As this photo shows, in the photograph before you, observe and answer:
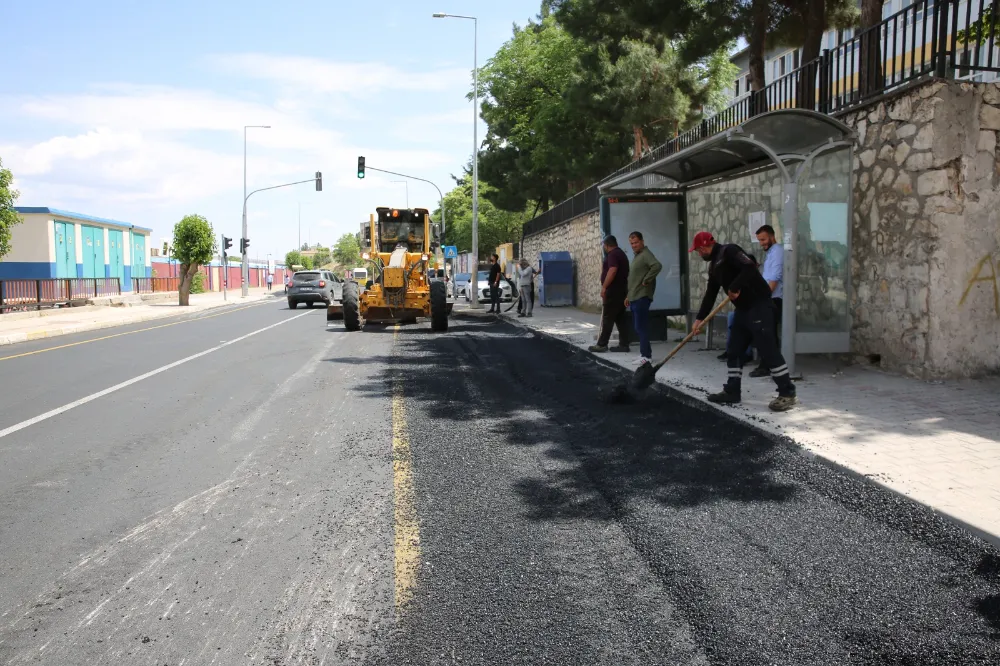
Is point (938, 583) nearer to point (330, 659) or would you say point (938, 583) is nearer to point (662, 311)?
point (330, 659)

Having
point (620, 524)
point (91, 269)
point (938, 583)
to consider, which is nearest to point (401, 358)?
point (620, 524)

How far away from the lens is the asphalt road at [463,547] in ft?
9.87

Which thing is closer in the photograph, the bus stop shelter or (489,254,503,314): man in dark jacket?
the bus stop shelter

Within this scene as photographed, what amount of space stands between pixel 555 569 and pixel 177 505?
2.45 metres

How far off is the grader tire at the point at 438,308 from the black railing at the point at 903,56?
871 cm

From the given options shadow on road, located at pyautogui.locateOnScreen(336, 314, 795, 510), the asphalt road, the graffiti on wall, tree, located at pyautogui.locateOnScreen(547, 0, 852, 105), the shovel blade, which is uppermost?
tree, located at pyautogui.locateOnScreen(547, 0, 852, 105)

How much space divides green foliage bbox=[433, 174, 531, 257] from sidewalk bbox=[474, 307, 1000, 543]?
174 feet

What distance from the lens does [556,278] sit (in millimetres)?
26531

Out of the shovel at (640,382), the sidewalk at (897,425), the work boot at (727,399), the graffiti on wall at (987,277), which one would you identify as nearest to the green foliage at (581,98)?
the graffiti on wall at (987,277)

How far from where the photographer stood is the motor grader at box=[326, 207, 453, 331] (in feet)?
59.7

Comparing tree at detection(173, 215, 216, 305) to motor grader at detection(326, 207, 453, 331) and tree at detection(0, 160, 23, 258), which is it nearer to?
tree at detection(0, 160, 23, 258)

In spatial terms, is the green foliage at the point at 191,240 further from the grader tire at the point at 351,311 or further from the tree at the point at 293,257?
the tree at the point at 293,257

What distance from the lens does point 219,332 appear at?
18.7m

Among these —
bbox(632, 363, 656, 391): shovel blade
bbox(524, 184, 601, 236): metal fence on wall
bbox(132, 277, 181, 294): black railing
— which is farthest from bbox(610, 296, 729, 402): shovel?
bbox(132, 277, 181, 294): black railing
